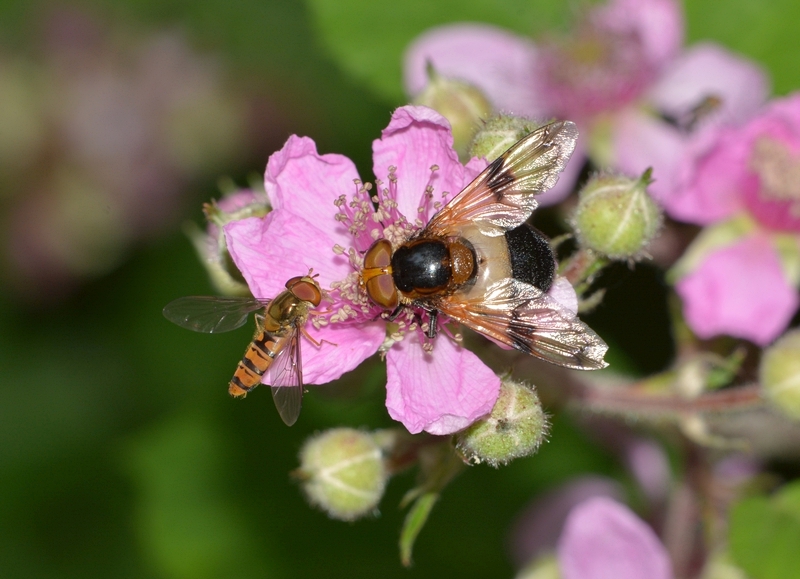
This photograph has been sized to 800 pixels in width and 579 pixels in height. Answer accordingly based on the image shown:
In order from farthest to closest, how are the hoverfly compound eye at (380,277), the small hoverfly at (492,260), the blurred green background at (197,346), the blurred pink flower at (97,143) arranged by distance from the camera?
the blurred pink flower at (97,143), the blurred green background at (197,346), the hoverfly compound eye at (380,277), the small hoverfly at (492,260)

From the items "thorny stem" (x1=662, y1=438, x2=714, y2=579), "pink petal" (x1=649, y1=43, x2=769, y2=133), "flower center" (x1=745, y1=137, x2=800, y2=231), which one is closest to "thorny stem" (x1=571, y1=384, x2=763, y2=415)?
"thorny stem" (x1=662, y1=438, x2=714, y2=579)

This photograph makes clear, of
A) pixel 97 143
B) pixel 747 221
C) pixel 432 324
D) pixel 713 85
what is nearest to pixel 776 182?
pixel 747 221

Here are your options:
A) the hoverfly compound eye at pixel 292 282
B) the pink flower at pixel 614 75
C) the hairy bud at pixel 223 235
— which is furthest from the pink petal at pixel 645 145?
the hoverfly compound eye at pixel 292 282

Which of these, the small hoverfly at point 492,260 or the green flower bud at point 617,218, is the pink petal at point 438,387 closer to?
the small hoverfly at point 492,260

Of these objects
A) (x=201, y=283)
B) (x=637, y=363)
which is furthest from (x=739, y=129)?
(x=201, y=283)

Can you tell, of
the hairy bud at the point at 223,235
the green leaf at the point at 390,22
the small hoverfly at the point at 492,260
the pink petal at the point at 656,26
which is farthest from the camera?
the green leaf at the point at 390,22

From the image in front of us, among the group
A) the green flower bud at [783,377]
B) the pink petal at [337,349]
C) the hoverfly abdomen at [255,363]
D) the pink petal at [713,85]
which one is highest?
the hoverfly abdomen at [255,363]

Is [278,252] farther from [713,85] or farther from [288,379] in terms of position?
[713,85]

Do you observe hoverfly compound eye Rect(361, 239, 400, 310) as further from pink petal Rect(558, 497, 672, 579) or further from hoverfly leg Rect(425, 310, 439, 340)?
pink petal Rect(558, 497, 672, 579)
